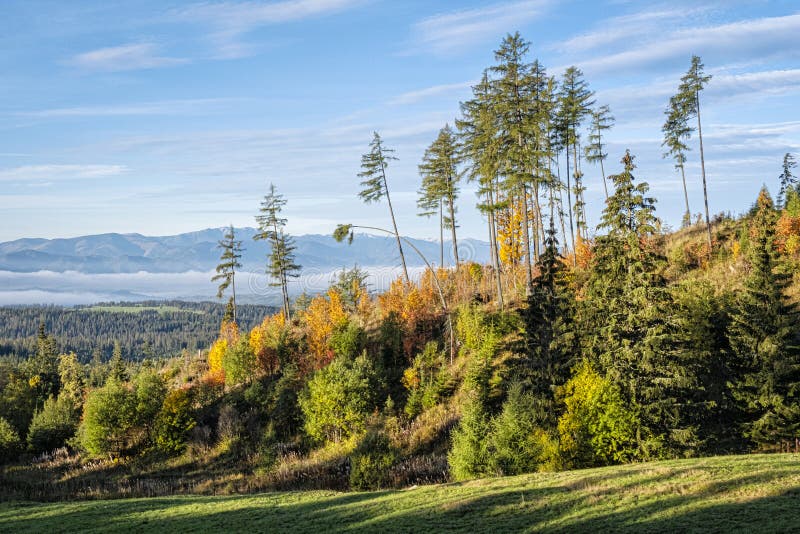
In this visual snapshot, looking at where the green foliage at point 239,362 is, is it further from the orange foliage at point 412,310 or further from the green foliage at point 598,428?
the green foliage at point 598,428

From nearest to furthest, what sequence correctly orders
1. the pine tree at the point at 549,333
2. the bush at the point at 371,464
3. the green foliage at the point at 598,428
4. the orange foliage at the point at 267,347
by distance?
Result: the green foliage at the point at 598,428 < the bush at the point at 371,464 < the pine tree at the point at 549,333 < the orange foliage at the point at 267,347

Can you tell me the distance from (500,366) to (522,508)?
73.9 feet

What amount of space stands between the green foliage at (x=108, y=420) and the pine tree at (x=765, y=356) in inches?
1747

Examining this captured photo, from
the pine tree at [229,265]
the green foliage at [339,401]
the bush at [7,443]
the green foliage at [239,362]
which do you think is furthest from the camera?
the pine tree at [229,265]

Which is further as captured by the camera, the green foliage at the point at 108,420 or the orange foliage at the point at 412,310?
the orange foliage at the point at 412,310

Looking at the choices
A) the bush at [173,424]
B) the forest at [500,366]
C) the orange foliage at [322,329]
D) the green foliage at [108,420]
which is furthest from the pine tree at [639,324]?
the green foliage at [108,420]

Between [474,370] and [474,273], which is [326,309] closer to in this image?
[474,273]

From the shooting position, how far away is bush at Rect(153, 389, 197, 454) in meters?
43.2

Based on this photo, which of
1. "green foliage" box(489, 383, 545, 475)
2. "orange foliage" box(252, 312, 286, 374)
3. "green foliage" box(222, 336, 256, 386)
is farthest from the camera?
"orange foliage" box(252, 312, 286, 374)

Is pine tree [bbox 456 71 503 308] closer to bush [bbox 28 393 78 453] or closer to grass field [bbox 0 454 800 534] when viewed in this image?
grass field [bbox 0 454 800 534]

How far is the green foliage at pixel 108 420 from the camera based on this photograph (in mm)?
42469

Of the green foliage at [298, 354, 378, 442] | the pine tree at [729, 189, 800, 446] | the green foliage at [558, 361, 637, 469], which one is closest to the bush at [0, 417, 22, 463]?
the green foliage at [298, 354, 378, 442]

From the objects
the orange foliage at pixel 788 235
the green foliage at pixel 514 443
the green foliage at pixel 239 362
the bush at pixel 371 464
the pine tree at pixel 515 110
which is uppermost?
the pine tree at pixel 515 110

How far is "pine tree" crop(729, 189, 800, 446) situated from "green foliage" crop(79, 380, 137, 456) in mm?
44367
